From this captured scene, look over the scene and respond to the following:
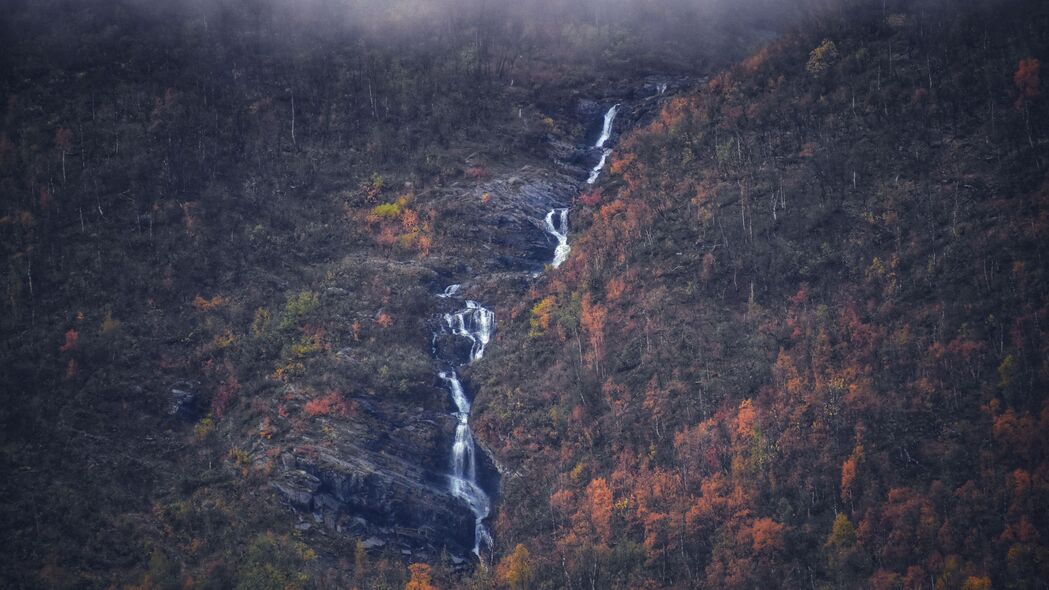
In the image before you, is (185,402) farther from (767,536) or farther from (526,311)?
(767,536)

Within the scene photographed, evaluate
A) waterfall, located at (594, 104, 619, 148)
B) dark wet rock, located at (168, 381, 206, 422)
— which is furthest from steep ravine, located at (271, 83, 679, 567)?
dark wet rock, located at (168, 381, 206, 422)

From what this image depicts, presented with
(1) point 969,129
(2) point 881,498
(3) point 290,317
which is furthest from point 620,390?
(1) point 969,129

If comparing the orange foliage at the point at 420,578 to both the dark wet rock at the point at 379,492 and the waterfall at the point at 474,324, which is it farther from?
the waterfall at the point at 474,324

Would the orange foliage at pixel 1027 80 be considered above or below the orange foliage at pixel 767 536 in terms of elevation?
above

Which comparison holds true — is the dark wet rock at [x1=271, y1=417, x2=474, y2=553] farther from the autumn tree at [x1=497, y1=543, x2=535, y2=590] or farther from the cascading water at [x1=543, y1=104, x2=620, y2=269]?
the cascading water at [x1=543, y1=104, x2=620, y2=269]

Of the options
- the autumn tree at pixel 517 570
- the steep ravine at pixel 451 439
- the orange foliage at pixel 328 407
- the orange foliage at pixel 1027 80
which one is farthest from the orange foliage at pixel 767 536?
the orange foliage at pixel 1027 80

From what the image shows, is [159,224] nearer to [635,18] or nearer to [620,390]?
[620,390]
